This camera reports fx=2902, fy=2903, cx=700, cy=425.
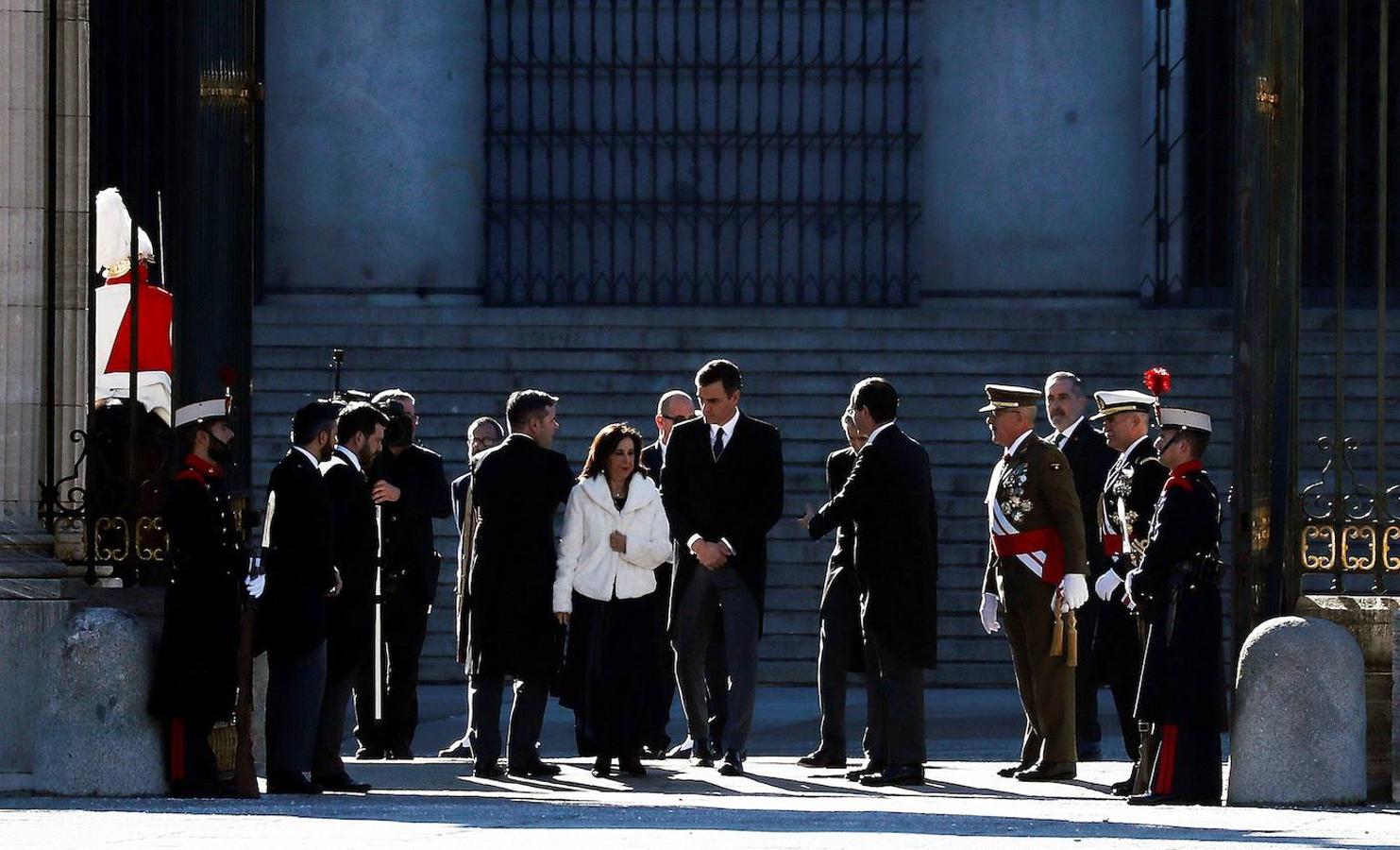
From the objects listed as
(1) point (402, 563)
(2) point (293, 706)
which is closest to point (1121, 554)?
(2) point (293, 706)

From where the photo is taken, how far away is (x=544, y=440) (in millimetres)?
11656

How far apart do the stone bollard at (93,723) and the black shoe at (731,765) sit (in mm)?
2500

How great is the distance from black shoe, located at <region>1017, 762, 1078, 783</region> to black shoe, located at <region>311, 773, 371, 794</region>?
2690 millimetres

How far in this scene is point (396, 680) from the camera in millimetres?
12766

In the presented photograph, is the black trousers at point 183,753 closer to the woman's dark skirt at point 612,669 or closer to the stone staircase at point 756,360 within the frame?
the woman's dark skirt at point 612,669

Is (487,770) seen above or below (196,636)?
below

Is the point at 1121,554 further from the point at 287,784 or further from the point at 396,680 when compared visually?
the point at 396,680

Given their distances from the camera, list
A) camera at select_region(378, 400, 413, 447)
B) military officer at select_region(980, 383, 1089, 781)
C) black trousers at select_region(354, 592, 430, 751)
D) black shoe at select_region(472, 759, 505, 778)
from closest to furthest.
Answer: black shoe at select_region(472, 759, 505, 778), military officer at select_region(980, 383, 1089, 781), black trousers at select_region(354, 592, 430, 751), camera at select_region(378, 400, 413, 447)

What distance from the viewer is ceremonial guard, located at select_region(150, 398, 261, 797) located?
1013 cm

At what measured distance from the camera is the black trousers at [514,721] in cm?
1145

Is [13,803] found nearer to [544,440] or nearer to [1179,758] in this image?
[544,440]

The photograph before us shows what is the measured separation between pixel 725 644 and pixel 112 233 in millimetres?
2997

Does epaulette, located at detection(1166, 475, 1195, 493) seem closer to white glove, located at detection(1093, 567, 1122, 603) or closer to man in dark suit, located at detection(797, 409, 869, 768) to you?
white glove, located at detection(1093, 567, 1122, 603)

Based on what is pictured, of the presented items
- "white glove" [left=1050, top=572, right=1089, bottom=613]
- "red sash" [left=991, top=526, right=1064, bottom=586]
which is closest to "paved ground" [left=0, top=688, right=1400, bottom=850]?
"white glove" [left=1050, top=572, right=1089, bottom=613]
